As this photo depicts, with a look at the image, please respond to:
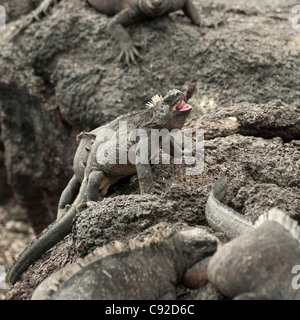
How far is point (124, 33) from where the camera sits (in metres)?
6.86

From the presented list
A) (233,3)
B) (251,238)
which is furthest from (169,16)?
(251,238)

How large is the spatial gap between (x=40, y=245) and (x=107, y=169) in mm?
658

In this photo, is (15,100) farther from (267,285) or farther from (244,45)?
(267,285)

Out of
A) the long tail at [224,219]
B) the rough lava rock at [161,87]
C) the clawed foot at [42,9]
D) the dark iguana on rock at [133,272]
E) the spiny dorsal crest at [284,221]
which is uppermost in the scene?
the spiny dorsal crest at [284,221]

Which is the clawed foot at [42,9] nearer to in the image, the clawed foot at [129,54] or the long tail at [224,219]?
the clawed foot at [129,54]

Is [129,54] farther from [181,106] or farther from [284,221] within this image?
[284,221]

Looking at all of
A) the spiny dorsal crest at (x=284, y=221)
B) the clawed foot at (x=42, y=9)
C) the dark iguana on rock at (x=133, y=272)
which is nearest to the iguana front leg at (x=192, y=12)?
the clawed foot at (x=42, y=9)

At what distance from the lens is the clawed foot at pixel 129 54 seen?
6.76 m

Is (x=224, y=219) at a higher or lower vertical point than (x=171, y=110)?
lower

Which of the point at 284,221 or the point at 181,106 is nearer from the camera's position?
the point at 284,221

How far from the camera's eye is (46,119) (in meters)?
7.57

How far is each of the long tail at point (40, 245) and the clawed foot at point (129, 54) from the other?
9.67 ft

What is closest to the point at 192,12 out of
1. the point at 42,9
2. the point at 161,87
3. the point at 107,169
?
the point at 161,87
